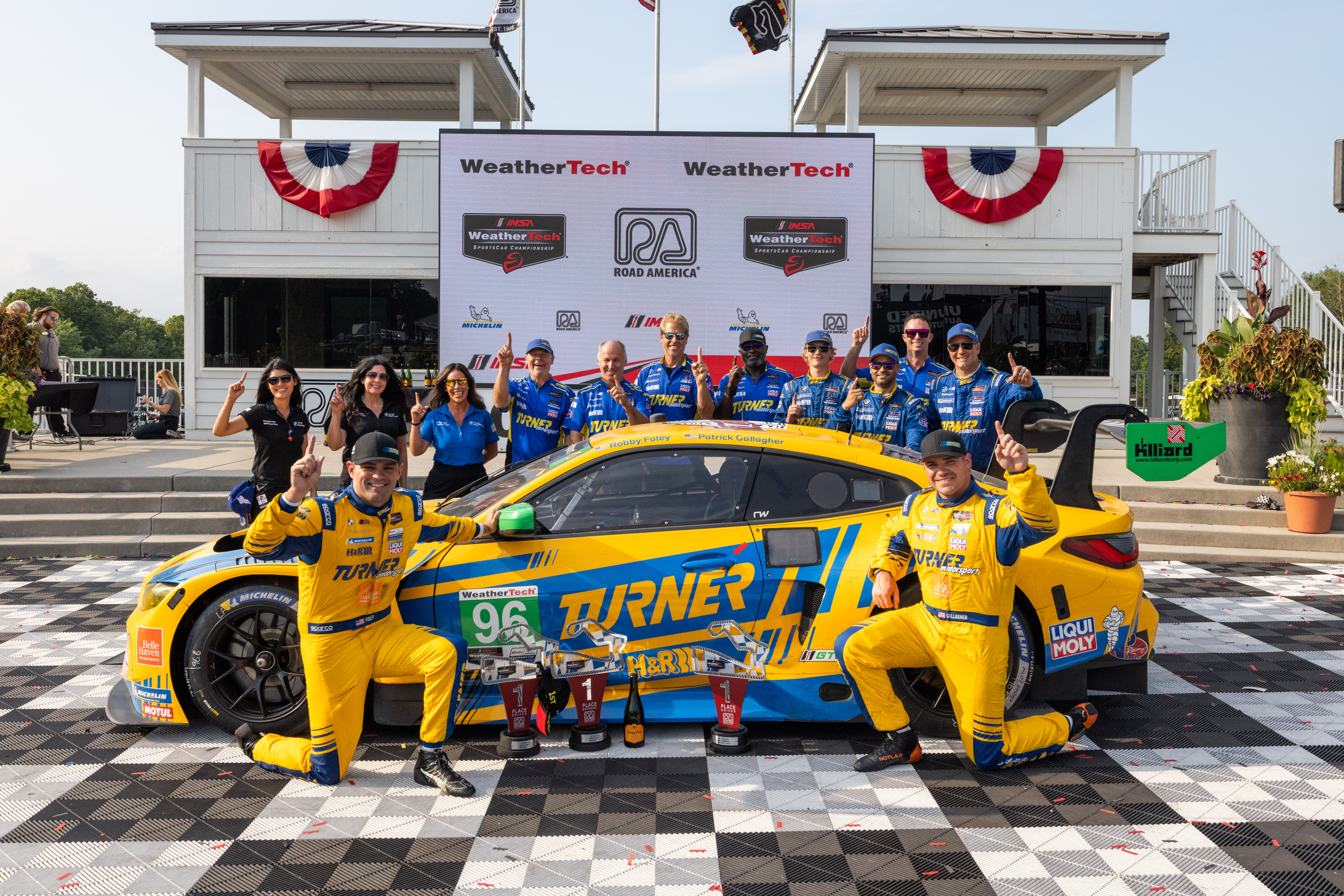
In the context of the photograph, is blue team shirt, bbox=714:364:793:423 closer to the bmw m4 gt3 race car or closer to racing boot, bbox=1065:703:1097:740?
the bmw m4 gt3 race car

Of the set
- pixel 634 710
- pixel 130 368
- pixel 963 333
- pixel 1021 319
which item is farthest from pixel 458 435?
pixel 130 368

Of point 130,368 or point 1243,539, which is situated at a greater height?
point 130,368

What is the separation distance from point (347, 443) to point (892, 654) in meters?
3.35

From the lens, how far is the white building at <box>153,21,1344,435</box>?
44.5 feet

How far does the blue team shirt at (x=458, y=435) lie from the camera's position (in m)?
5.35

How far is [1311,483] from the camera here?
27.7 ft

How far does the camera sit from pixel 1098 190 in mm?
13617

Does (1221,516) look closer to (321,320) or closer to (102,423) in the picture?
(321,320)

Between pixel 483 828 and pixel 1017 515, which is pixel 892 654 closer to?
pixel 1017 515

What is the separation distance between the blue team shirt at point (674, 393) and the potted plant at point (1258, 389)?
6.09 meters

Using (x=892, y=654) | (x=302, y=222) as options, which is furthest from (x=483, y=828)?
(x=302, y=222)

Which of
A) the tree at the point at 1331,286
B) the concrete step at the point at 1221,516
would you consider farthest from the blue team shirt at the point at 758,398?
the tree at the point at 1331,286

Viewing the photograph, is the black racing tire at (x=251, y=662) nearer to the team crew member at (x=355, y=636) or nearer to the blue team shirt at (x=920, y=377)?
the team crew member at (x=355, y=636)

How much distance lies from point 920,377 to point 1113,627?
2325 mm
